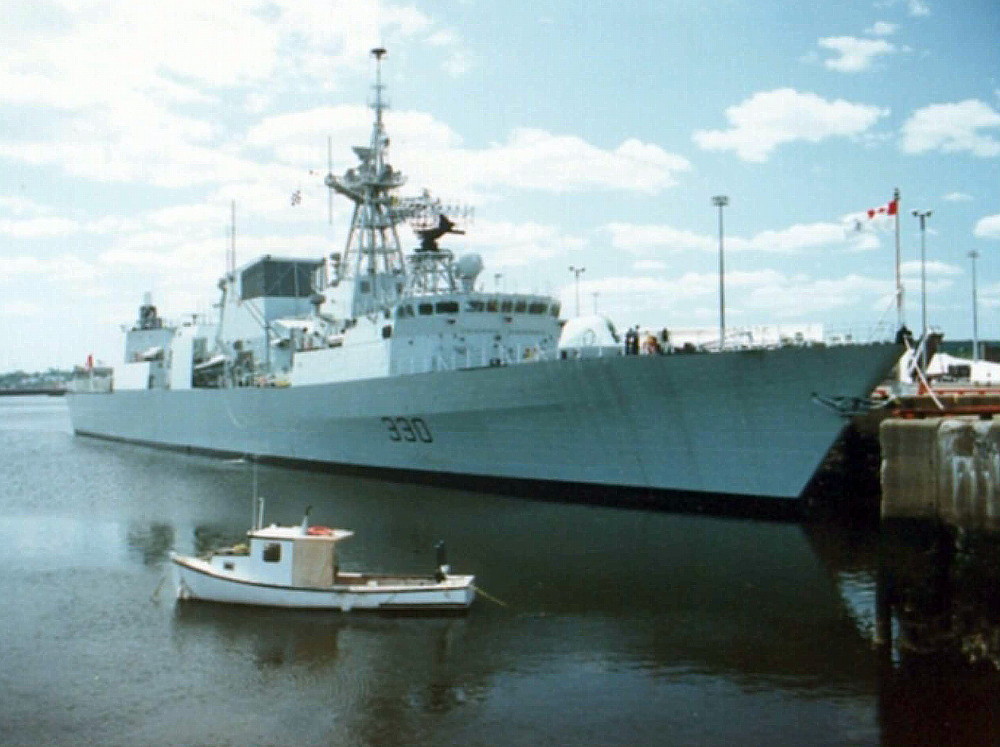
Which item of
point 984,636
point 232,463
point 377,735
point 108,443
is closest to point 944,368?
point 232,463

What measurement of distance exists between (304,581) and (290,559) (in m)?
0.39

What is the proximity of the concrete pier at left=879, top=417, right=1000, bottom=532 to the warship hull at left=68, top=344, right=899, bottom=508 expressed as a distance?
7941 mm

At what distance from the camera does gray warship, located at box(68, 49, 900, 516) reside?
17719 mm

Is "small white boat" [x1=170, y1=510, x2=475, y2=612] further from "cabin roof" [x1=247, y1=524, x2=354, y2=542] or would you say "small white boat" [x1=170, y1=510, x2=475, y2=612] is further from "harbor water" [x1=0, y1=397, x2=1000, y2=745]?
"harbor water" [x1=0, y1=397, x2=1000, y2=745]

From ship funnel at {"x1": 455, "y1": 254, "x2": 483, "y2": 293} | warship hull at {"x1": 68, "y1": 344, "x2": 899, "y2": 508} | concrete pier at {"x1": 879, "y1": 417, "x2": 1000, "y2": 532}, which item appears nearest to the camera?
concrete pier at {"x1": 879, "y1": 417, "x2": 1000, "y2": 532}

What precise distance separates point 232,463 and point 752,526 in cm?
2133

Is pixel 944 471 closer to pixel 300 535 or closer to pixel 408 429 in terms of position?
pixel 300 535

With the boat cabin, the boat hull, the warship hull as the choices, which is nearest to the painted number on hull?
the warship hull

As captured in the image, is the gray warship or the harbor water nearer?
the harbor water

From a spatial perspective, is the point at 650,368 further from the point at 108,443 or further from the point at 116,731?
the point at 108,443

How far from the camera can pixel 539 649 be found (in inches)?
441

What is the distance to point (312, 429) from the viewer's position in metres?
28.1

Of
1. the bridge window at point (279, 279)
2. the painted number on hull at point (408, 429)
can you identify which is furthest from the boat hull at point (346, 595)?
the bridge window at point (279, 279)

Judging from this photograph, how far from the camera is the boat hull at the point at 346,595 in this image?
1277 cm
